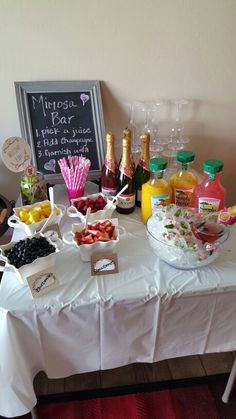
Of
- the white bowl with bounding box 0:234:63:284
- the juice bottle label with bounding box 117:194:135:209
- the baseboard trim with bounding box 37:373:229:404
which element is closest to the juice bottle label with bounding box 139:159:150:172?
the juice bottle label with bounding box 117:194:135:209

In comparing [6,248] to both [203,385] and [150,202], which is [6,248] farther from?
[203,385]

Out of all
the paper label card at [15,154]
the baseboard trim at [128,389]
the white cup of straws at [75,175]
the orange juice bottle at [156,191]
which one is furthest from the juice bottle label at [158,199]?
the baseboard trim at [128,389]

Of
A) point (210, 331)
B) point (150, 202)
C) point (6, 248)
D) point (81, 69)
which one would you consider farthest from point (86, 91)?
point (210, 331)

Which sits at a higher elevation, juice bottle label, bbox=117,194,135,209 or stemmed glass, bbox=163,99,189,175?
stemmed glass, bbox=163,99,189,175

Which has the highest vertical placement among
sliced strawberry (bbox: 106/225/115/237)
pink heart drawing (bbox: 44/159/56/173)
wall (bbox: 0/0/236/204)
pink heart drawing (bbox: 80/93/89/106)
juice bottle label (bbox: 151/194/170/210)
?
wall (bbox: 0/0/236/204)

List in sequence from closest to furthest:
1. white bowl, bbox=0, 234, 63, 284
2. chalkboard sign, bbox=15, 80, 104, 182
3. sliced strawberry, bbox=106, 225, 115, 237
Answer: white bowl, bbox=0, 234, 63, 284
sliced strawberry, bbox=106, 225, 115, 237
chalkboard sign, bbox=15, 80, 104, 182

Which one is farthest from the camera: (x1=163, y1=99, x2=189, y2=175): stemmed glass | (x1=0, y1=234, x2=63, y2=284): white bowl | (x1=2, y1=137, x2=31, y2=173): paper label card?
(x1=163, y1=99, x2=189, y2=175): stemmed glass

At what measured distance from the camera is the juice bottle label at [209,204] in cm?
88

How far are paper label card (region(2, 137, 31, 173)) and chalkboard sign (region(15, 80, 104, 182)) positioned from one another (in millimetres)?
153

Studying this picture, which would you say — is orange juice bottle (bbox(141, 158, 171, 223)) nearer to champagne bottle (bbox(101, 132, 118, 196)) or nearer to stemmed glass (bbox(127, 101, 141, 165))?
champagne bottle (bbox(101, 132, 118, 196))

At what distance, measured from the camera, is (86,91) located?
1.11 meters

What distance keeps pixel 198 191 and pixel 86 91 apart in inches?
22.0

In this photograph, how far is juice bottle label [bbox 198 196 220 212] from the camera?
0.88 m

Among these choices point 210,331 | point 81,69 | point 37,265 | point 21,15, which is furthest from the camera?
point 81,69
